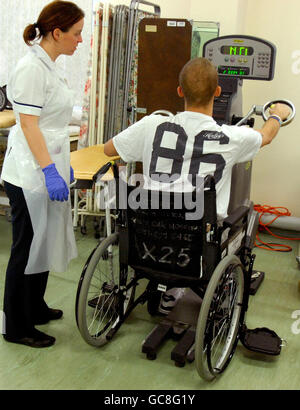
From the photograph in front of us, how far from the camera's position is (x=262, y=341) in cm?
245

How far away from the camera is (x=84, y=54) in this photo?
4539 mm

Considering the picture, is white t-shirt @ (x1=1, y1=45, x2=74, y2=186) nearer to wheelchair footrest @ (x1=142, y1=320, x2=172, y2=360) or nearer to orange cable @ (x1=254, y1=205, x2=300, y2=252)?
wheelchair footrest @ (x1=142, y1=320, x2=172, y2=360)

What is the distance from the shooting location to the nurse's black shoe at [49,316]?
8.75 ft

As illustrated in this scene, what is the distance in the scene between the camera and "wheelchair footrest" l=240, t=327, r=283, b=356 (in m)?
2.39

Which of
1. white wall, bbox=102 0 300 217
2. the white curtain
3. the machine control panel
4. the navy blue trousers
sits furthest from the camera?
the white curtain

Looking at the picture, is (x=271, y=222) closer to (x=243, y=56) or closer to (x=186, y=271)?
(x=243, y=56)

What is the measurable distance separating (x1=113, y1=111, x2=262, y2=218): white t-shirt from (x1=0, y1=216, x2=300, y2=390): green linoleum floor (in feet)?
2.41

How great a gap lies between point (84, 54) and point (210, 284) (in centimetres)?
310

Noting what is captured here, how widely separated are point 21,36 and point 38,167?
2.59 metres

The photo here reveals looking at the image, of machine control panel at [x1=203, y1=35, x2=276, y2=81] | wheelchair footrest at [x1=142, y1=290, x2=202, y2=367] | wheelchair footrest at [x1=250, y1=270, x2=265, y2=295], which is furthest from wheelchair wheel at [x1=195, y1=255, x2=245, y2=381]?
machine control panel at [x1=203, y1=35, x2=276, y2=81]

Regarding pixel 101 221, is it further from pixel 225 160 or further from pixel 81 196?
pixel 225 160

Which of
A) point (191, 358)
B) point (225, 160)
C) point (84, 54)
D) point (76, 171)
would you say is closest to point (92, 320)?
point (191, 358)

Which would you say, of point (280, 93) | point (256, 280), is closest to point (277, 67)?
point (280, 93)

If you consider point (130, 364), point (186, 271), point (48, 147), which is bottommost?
point (130, 364)
